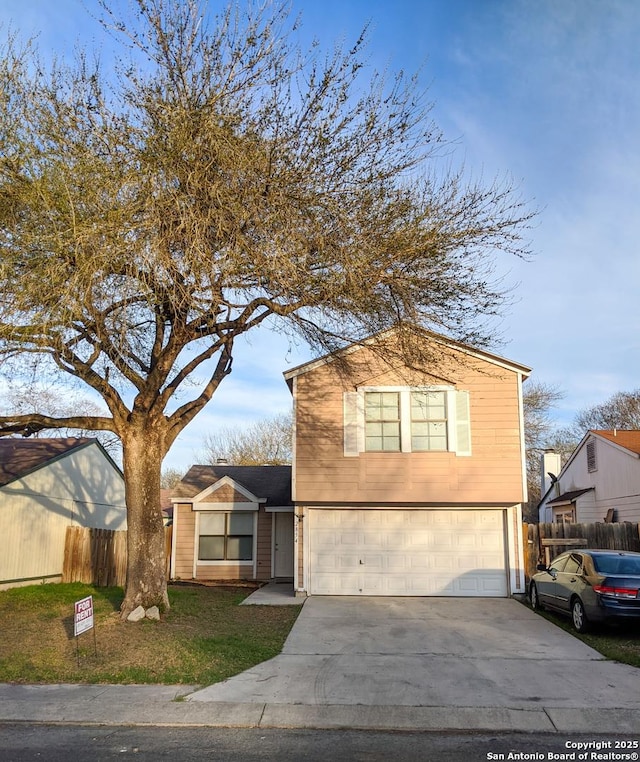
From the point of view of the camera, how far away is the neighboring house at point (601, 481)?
20.7 m

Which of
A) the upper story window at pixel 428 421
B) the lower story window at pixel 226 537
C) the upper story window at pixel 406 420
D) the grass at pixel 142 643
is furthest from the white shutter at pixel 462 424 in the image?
the lower story window at pixel 226 537

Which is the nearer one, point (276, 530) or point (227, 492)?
point (276, 530)

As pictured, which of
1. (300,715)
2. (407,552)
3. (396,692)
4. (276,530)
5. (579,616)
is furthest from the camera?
(276,530)

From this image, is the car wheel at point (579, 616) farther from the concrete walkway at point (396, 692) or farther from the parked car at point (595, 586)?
the concrete walkway at point (396, 692)

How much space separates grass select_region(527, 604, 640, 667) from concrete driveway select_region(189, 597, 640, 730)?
192 millimetres

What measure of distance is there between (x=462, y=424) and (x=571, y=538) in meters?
3.85

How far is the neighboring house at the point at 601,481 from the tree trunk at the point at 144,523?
15.1 metres

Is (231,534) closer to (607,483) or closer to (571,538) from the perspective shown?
(571,538)

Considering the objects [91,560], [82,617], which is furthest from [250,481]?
[82,617]

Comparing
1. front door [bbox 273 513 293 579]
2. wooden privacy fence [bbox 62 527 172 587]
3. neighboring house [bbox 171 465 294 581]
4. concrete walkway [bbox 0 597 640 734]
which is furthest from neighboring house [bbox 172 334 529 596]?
wooden privacy fence [bbox 62 527 172 587]

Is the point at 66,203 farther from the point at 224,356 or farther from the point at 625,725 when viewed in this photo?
the point at 625,725

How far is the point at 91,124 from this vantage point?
9555 millimetres

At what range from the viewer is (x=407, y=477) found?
609 inches

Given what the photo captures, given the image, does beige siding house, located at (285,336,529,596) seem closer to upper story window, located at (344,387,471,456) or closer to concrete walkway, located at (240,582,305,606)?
upper story window, located at (344,387,471,456)
